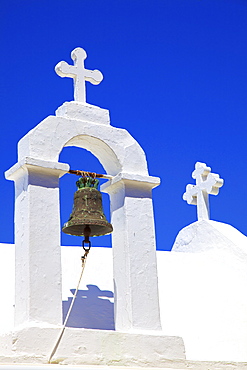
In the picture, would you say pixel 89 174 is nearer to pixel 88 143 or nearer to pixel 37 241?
pixel 88 143

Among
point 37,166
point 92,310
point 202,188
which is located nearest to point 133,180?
point 37,166

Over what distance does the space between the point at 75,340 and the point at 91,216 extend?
1.22m

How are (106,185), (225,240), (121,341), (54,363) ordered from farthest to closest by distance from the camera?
(225,240)
(106,185)
(121,341)
(54,363)

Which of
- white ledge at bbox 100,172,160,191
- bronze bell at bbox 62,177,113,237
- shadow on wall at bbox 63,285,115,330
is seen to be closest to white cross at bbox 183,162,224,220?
shadow on wall at bbox 63,285,115,330

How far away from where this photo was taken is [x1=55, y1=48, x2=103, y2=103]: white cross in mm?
7508

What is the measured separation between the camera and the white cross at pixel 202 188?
33.2 ft

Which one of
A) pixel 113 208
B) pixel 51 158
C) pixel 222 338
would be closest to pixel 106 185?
pixel 113 208

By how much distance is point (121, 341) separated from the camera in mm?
6504

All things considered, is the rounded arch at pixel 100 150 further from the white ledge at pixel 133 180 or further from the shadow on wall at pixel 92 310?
the shadow on wall at pixel 92 310

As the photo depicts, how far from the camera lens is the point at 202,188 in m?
10.3

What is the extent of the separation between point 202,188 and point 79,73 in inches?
129

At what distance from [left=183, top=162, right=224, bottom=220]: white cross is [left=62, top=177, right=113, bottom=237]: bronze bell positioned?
315 centimetres

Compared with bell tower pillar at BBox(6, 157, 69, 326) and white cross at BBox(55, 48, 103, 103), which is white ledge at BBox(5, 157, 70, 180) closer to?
bell tower pillar at BBox(6, 157, 69, 326)

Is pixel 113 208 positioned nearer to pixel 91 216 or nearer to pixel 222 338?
pixel 91 216
